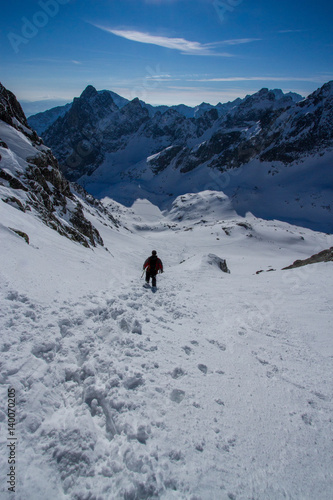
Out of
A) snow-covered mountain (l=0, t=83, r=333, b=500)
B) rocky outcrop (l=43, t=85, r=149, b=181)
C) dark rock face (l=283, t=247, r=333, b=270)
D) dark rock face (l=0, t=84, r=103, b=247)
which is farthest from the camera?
rocky outcrop (l=43, t=85, r=149, b=181)

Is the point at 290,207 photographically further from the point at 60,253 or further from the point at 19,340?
the point at 19,340

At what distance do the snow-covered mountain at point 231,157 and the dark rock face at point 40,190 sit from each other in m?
64.2

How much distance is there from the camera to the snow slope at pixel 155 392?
308 centimetres

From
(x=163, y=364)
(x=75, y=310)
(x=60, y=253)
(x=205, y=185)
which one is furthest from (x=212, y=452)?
Result: (x=205, y=185)

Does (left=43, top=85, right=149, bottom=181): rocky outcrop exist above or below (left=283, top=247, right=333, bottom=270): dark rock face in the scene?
above

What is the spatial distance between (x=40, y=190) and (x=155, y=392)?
2232 centimetres

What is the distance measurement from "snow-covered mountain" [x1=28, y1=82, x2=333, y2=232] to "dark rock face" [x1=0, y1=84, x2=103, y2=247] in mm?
64171

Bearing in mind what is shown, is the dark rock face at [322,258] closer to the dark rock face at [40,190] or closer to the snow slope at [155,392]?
the snow slope at [155,392]

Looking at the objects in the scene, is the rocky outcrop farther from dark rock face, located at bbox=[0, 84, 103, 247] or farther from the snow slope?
the snow slope

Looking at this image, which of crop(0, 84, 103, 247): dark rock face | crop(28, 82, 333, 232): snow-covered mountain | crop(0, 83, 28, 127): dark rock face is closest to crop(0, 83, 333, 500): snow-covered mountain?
crop(0, 84, 103, 247): dark rock face

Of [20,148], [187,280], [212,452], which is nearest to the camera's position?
[212,452]

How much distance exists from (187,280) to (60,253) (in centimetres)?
679

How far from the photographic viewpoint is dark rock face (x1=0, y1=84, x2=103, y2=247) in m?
17.3

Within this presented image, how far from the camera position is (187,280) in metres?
13.5
